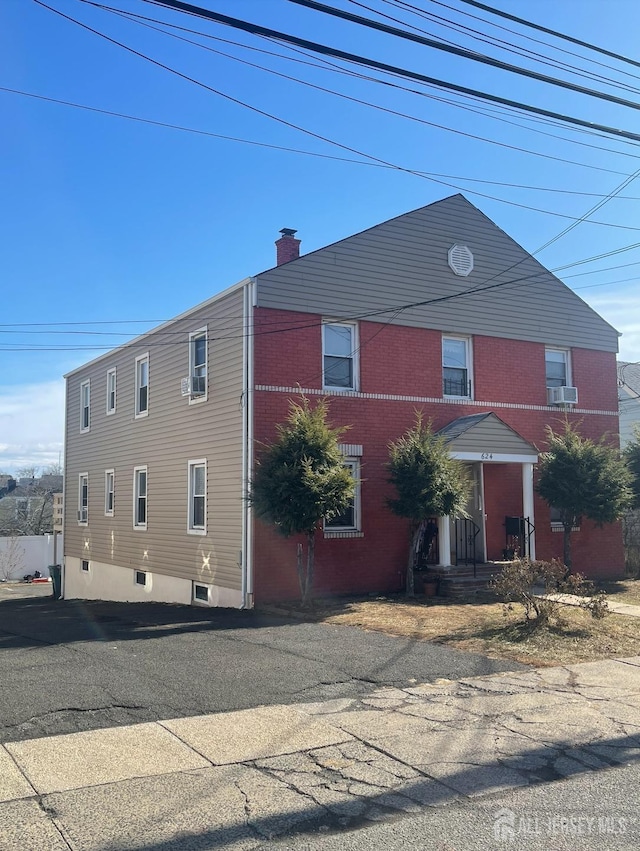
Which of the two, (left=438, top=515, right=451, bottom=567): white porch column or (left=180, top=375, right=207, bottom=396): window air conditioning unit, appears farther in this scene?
(left=180, top=375, right=207, bottom=396): window air conditioning unit

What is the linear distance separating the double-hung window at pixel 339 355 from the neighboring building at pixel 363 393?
3 centimetres

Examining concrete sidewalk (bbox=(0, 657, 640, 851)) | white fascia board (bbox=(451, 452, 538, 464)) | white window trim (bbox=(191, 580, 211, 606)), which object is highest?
white fascia board (bbox=(451, 452, 538, 464))

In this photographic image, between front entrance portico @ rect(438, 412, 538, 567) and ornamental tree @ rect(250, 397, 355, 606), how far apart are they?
10.9ft

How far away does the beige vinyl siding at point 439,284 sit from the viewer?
53.8 ft

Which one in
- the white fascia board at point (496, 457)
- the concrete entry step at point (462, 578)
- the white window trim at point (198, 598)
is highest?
the white fascia board at point (496, 457)

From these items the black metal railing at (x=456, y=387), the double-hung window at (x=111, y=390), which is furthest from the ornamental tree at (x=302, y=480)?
the double-hung window at (x=111, y=390)

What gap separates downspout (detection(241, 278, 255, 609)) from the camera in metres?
15.0

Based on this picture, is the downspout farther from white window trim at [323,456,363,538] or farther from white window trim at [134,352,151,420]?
white window trim at [134,352,151,420]

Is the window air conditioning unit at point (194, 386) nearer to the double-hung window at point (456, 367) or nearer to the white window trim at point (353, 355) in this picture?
the white window trim at point (353, 355)

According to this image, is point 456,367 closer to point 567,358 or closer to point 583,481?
point 567,358

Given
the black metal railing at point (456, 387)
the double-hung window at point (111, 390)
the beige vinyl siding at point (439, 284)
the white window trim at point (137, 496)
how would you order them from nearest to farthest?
the beige vinyl siding at point (439, 284) → the black metal railing at point (456, 387) → the white window trim at point (137, 496) → the double-hung window at point (111, 390)

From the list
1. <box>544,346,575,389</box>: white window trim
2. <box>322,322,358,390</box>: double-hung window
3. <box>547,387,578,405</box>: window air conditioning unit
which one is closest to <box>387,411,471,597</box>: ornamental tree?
<box>322,322,358,390</box>: double-hung window

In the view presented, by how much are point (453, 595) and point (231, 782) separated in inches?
426

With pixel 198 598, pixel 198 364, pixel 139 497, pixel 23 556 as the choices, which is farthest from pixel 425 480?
pixel 23 556
